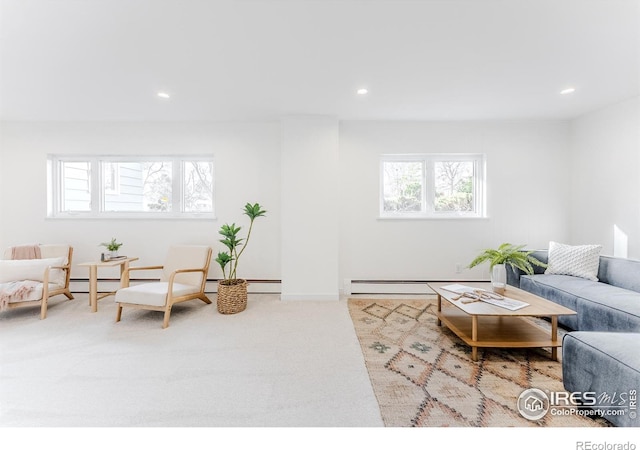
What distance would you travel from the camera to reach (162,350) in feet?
7.95

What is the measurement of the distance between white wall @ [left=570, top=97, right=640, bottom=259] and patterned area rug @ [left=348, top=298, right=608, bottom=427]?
234 cm

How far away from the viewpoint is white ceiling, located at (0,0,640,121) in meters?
1.84

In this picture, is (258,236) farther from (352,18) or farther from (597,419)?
(597,419)

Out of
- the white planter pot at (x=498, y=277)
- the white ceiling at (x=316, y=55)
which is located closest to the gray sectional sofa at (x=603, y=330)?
the white planter pot at (x=498, y=277)

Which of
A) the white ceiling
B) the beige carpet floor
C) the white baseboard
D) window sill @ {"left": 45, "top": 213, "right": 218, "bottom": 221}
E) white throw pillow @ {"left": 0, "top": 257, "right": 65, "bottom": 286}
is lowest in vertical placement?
the beige carpet floor

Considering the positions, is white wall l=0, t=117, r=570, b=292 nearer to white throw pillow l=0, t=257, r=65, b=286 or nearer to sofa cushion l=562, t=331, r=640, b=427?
white throw pillow l=0, t=257, r=65, b=286

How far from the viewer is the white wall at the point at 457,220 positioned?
13.4 ft

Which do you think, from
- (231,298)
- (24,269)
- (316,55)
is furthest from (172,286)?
(316,55)

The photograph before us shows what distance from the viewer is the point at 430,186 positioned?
168 inches

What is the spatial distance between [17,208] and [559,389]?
6693 millimetres

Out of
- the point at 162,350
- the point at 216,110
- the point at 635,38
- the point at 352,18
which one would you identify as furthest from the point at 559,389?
the point at 216,110

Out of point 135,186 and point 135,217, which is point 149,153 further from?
point 135,217

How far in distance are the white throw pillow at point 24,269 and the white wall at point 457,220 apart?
380 centimetres

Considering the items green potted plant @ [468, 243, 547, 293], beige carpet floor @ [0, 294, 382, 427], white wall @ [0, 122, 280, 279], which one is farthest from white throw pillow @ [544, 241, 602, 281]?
white wall @ [0, 122, 280, 279]
